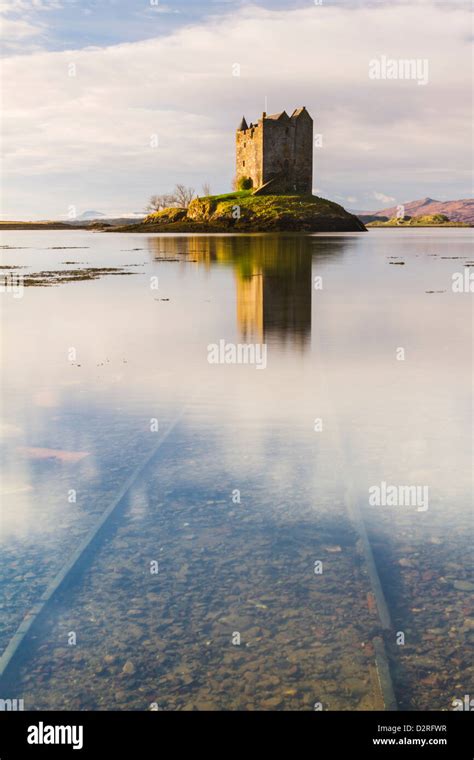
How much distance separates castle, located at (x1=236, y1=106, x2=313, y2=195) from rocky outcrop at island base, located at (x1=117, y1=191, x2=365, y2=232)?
534cm

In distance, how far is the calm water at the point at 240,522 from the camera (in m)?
5.21

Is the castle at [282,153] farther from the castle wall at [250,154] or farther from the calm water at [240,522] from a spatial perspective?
the calm water at [240,522]

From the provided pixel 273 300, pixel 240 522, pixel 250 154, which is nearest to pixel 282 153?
pixel 250 154

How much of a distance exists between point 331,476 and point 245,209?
5085 inches

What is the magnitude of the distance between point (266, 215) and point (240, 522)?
411 ft

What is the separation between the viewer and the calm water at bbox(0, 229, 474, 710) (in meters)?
5.21

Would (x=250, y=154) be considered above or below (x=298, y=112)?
below

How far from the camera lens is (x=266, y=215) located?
128625mm

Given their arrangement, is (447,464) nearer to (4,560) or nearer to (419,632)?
(419,632)

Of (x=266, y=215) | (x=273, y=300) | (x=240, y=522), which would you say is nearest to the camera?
(x=240, y=522)

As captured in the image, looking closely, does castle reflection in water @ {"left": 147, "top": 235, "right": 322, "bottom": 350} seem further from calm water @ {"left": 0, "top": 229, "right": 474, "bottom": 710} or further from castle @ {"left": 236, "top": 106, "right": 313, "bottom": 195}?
castle @ {"left": 236, "top": 106, "right": 313, "bottom": 195}

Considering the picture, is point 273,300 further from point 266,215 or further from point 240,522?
point 266,215

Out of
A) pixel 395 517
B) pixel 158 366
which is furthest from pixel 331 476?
pixel 158 366

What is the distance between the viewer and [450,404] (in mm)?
12250
